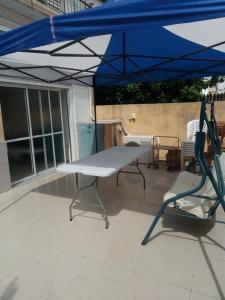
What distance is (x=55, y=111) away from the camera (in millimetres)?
5961

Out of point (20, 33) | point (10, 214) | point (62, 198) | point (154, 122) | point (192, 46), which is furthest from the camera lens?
point (154, 122)

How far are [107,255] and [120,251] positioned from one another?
15 cm

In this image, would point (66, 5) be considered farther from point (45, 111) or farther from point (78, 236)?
point (78, 236)

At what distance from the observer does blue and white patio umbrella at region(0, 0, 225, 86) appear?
1.48m

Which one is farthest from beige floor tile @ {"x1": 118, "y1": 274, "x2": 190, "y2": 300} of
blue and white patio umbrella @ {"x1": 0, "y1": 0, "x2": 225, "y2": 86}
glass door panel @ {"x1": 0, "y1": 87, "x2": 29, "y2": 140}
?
glass door panel @ {"x1": 0, "y1": 87, "x2": 29, "y2": 140}

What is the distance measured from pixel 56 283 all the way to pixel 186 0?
2.41 metres

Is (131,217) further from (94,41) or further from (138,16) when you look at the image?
(138,16)

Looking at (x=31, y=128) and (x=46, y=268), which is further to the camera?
(x=31, y=128)

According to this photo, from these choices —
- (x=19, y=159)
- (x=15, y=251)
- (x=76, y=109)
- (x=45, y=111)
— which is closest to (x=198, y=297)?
(x=15, y=251)

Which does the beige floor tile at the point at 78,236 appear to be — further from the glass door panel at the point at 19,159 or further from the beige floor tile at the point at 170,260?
the glass door panel at the point at 19,159

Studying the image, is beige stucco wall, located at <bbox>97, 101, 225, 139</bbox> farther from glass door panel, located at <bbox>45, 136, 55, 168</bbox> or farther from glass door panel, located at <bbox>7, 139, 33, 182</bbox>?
glass door panel, located at <bbox>7, 139, 33, 182</bbox>

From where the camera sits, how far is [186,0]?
4.62 feet

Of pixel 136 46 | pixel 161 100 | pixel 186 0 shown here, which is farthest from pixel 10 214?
pixel 161 100

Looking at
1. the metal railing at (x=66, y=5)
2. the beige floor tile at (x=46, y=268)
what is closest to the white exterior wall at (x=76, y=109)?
the metal railing at (x=66, y=5)
